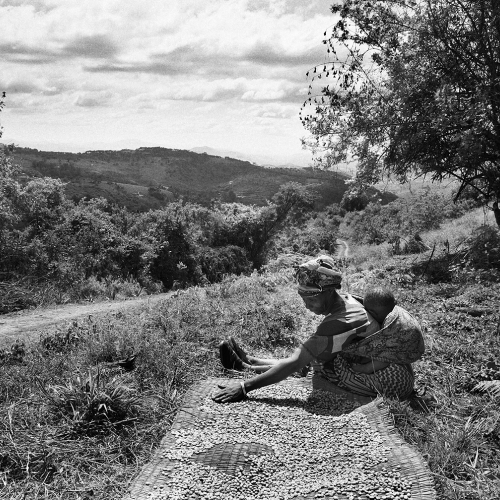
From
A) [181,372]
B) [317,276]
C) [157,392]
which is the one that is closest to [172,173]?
[181,372]

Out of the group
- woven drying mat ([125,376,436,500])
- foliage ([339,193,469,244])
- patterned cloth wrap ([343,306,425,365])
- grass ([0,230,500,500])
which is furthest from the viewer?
foliage ([339,193,469,244])

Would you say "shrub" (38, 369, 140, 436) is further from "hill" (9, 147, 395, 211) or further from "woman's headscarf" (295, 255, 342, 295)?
"hill" (9, 147, 395, 211)

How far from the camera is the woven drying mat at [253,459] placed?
102 inches

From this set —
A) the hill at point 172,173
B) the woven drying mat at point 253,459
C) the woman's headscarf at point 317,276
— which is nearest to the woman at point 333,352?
the woman's headscarf at point 317,276

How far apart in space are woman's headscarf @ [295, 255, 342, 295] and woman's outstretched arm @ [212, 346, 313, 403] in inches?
16.7

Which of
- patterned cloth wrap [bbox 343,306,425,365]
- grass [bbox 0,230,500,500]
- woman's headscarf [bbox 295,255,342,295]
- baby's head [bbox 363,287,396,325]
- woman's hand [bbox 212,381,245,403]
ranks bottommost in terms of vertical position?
grass [bbox 0,230,500,500]

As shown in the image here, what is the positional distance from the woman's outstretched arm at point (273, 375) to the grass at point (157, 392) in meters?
0.42

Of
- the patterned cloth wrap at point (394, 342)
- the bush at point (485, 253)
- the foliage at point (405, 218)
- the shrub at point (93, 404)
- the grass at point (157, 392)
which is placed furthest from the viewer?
the foliage at point (405, 218)

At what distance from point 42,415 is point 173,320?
82.8 inches

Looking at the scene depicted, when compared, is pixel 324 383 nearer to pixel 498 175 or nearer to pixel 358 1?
pixel 498 175

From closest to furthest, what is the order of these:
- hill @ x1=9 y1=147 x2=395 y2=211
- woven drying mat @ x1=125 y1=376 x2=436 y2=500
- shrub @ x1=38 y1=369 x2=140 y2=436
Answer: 1. woven drying mat @ x1=125 y1=376 x2=436 y2=500
2. shrub @ x1=38 y1=369 x2=140 y2=436
3. hill @ x1=9 y1=147 x2=395 y2=211

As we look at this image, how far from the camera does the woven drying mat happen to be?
8.53 ft

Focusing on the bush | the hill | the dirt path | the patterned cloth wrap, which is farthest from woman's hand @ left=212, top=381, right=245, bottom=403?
the hill

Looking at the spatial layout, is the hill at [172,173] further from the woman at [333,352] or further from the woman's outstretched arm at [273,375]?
the woman's outstretched arm at [273,375]
